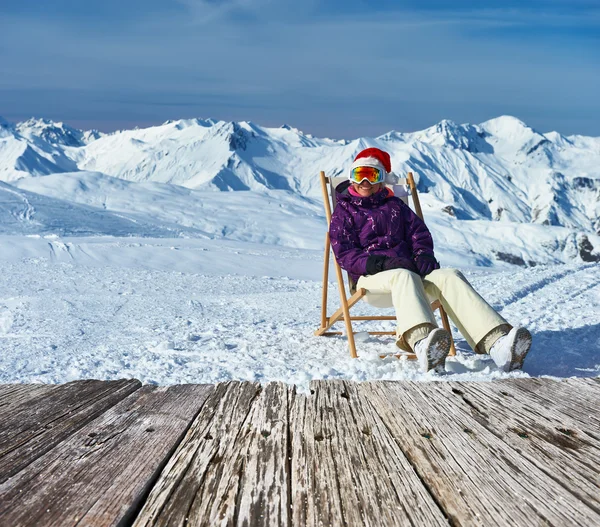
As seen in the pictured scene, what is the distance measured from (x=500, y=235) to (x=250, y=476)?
49784 mm

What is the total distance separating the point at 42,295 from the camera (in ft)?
22.2

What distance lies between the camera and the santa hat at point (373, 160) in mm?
4520

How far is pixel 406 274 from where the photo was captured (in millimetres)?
3537

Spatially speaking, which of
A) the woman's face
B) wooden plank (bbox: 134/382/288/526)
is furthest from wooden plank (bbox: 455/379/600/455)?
the woman's face

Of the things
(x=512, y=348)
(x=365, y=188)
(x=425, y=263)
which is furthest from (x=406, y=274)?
(x=365, y=188)

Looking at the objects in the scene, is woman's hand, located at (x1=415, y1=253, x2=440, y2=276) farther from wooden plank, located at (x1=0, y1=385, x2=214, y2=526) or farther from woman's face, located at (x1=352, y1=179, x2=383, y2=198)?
wooden plank, located at (x1=0, y1=385, x2=214, y2=526)

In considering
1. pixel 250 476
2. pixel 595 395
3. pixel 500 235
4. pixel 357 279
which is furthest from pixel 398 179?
pixel 500 235

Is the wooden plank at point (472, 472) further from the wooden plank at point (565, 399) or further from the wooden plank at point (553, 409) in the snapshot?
the wooden plank at point (565, 399)

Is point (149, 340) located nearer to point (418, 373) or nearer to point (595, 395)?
point (418, 373)

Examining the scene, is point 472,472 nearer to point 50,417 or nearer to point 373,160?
point 50,417

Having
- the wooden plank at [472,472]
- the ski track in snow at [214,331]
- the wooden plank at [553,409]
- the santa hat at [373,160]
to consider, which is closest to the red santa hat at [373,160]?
the santa hat at [373,160]

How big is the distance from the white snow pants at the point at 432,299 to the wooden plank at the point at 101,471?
1.69 meters

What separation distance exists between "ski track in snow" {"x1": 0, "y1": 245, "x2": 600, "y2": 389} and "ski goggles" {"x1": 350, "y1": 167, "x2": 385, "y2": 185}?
1.29m

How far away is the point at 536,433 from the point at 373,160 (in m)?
3.08
